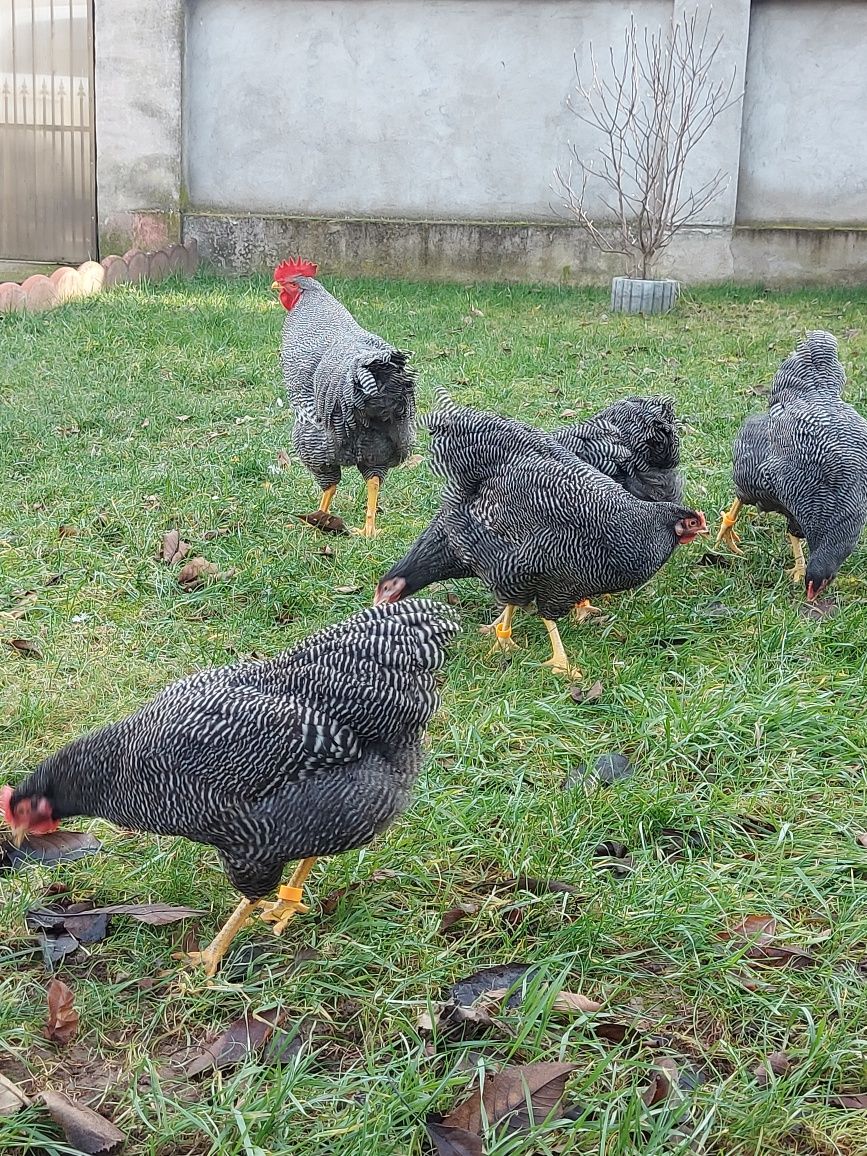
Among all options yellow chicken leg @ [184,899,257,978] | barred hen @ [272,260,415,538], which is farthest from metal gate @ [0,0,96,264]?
yellow chicken leg @ [184,899,257,978]

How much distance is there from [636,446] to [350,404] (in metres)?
1.33

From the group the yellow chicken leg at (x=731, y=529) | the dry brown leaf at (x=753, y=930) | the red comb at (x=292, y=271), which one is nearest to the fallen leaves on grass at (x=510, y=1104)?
the dry brown leaf at (x=753, y=930)

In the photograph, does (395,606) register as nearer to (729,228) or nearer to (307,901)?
(307,901)

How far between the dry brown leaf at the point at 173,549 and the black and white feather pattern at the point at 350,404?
0.75m

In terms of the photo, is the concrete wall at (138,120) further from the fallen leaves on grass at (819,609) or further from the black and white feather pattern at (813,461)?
the fallen leaves on grass at (819,609)

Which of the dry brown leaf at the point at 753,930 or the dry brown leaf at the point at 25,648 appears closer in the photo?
the dry brown leaf at the point at 753,930

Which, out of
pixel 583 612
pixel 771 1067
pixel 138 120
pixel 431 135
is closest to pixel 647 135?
pixel 431 135

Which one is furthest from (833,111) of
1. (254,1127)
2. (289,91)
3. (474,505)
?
(254,1127)

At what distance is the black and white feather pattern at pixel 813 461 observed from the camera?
170 inches

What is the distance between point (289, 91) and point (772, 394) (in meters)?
8.13

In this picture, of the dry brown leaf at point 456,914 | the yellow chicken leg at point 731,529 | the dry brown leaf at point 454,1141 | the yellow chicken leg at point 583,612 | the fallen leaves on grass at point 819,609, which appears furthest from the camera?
the yellow chicken leg at point 731,529

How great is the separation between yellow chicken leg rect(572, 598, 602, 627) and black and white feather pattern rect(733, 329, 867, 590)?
2.67 feet

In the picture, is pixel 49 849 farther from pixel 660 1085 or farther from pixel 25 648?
pixel 660 1085

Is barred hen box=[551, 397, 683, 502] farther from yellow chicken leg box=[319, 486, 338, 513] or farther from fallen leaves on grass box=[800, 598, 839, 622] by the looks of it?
yellow chicken leg box=[319, 486, 338, 513]
